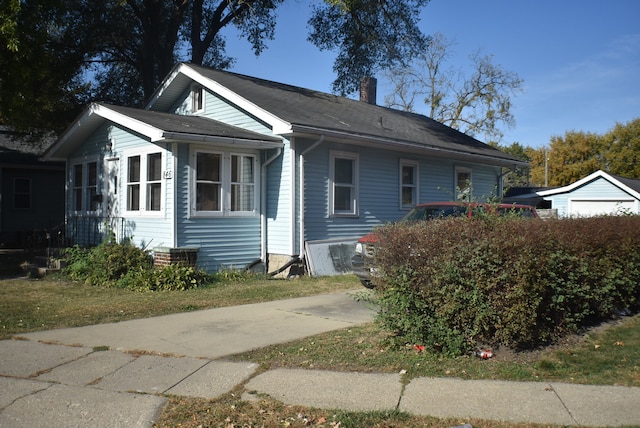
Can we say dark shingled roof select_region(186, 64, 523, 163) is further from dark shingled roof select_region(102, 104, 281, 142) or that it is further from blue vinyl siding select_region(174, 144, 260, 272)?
blue vinyl siding select_region(174, 144, 260, 272)

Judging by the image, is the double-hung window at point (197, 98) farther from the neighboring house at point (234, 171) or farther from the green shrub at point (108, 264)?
the green shrub at point (108, 264)

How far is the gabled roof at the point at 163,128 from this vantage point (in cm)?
1197

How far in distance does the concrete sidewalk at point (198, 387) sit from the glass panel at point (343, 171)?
7.49 metres

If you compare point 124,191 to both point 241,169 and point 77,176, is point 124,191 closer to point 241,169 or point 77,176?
point 241,169

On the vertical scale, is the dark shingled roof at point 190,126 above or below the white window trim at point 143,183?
above

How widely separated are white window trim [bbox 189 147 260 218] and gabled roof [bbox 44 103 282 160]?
1.49 ft

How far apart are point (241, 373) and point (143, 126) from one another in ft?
26.2

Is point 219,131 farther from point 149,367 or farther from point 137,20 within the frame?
point 137,20

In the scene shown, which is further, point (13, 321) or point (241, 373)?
point (13, 321)

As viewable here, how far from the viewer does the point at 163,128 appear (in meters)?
11.8

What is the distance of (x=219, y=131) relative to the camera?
13.0m

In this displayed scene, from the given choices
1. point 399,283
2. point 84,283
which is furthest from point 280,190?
point 399,283

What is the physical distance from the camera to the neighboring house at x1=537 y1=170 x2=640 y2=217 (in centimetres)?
2388

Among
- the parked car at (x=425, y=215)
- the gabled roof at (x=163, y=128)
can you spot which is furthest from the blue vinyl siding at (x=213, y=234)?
the parked car at (x=425, y=215)
